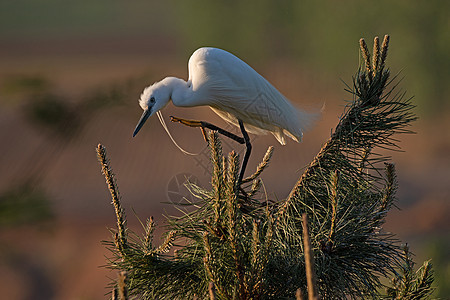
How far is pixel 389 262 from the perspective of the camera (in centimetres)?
79

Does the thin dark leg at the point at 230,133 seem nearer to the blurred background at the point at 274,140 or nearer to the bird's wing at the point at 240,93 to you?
the bird's wing at the point at 240,93

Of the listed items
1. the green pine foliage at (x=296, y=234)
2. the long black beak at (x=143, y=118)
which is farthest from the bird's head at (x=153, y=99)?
the green pine foliage at (x=296, y=234)

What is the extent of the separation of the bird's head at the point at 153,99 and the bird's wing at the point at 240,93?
109mm

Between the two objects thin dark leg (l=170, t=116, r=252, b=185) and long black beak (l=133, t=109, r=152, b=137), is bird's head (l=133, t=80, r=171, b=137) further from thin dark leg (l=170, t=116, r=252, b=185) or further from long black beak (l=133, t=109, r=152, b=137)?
thin dark leg (l=170, t=116, r=252, b=185)

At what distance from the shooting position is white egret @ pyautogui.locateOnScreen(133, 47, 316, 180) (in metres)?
1.55

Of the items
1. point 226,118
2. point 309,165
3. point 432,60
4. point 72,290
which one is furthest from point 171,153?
point 309,165

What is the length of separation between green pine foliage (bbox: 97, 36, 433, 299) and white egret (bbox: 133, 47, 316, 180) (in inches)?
25.6

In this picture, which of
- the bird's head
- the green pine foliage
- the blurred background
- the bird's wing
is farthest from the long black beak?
the blurred background

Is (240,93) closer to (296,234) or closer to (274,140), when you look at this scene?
(296,234)

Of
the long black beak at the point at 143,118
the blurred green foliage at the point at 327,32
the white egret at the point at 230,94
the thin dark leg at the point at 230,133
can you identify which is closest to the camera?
the thin dark leg at the point at 230,133

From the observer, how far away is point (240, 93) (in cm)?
165

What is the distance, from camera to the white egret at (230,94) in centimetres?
155

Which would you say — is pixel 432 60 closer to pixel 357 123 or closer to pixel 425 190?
pixel 425 190

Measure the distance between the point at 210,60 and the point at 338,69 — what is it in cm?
637
